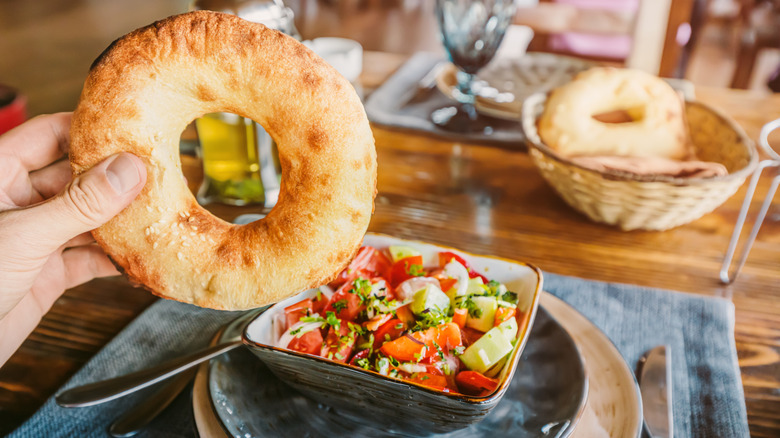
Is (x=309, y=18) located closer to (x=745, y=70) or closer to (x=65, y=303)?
(x=745, y=70)

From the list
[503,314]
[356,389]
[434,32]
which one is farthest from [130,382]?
[434,32]

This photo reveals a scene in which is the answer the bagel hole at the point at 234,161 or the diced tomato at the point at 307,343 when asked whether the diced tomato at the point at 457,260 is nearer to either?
the diced tomato at the point at 307,343

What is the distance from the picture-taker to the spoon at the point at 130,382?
0.86 m

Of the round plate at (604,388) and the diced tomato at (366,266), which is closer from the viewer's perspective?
the round plate at (604,388)

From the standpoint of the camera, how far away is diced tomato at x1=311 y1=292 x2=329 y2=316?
0.96 meters

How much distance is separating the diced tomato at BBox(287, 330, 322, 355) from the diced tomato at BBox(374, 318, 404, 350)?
9 cm

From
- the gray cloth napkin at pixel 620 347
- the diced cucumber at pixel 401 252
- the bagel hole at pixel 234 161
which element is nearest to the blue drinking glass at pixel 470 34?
the bagel hole at pixel 234 161

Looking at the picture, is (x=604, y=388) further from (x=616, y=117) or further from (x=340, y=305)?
(x=616, y=117)

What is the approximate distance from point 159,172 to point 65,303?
52 cm

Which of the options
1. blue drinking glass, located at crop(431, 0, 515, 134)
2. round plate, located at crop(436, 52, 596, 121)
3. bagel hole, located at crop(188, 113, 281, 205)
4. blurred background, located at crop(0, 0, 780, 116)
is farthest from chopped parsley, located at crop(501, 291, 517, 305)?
blurred background, located at crop(0, 0, 780, 116)

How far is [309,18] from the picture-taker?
15.8 ft

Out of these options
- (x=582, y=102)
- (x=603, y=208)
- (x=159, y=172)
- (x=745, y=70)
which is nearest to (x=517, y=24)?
(x=745, y=70)

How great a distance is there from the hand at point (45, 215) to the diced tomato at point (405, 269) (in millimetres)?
446

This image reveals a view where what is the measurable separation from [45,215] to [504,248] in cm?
97
